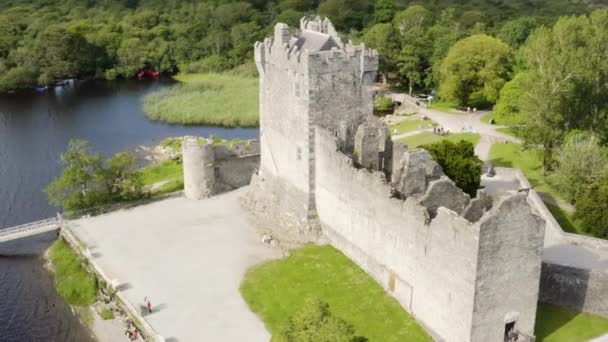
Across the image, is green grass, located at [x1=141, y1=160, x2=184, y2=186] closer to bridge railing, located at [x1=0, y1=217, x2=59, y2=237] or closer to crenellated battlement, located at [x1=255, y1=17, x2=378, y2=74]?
bridge railing, located at [x1=0, y1=217, x2=59, y2=237]

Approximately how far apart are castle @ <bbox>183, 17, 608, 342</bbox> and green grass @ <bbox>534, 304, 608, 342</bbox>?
0.47m

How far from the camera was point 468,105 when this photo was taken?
6831 cm

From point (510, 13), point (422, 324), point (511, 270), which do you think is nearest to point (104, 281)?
point (422, 324)

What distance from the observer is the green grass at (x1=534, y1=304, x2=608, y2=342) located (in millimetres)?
30359

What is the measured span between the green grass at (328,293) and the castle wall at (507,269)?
3229mm

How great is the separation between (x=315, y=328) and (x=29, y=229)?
80.9 ft

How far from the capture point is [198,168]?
4562 cm

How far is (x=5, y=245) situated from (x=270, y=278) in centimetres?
1938

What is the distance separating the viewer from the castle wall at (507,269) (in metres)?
26.7

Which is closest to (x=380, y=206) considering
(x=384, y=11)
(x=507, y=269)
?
(x=507, y=269)

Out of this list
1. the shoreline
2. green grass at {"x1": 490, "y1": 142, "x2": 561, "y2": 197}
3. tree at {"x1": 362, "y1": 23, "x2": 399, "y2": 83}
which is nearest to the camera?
the shoreline

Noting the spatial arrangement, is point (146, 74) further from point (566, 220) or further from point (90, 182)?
point (566, 220)

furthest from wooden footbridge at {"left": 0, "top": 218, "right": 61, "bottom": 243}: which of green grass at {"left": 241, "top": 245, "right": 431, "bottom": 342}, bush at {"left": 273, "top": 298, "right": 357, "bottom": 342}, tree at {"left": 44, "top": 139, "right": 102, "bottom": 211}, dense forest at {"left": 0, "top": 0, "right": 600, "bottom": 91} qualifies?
dense forest at {"left": 0, "top": 0, "right": 600, "bottom": 91}

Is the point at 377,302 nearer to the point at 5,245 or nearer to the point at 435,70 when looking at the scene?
the point at 5,245
